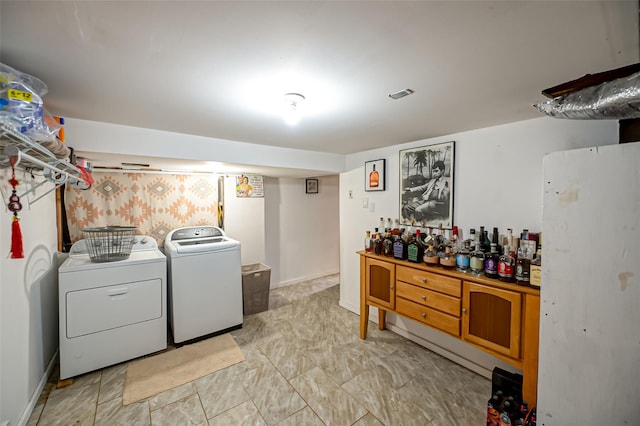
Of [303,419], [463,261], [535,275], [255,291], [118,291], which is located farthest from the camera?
[255,291]

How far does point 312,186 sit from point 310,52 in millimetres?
3492

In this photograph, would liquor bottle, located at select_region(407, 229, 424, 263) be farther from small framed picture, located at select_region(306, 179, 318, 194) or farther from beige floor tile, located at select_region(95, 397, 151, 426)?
small framed picture, located at select_region(306, 179, 318, 194)

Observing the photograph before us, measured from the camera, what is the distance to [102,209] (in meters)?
2.74

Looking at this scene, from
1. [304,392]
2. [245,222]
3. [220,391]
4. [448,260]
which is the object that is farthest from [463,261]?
[245,222]

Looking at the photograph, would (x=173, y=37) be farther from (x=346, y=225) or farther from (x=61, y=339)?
(x=346, y=225)

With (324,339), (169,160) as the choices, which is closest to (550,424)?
(324,339)

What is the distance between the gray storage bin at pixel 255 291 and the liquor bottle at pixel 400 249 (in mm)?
1711

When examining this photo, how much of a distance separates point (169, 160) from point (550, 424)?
3.00m

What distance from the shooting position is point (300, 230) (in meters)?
4.49

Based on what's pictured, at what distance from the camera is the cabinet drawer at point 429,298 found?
1.97 metres

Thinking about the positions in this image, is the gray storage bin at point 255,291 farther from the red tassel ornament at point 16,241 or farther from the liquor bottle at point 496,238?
the liquor bottle at point 496,238

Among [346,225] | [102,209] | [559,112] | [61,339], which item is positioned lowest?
[61,339]

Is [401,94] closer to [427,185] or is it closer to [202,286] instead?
[427,185]

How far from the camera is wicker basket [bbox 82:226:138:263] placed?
226cm
